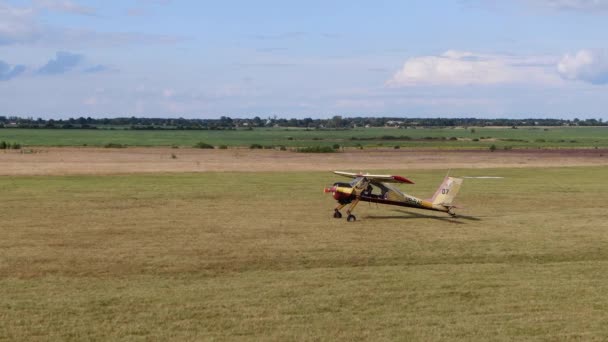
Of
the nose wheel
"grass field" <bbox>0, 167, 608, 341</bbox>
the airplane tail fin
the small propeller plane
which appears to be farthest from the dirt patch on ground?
the airplane tail fin

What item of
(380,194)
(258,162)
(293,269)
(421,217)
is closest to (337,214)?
(380,194)

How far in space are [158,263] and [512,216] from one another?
14.9 metres

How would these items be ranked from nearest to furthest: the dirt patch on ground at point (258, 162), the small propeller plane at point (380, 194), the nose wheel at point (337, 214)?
the small propeller plane at point (380, 194)
the nose wheel at point (337, 214)
the dirt patch on ground at point (258, 162)

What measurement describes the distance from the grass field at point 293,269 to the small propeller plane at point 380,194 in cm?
58

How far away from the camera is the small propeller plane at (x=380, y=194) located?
Answer: 89.8ft

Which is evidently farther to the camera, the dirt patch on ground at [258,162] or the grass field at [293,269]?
the dirt patch on ground at [258,162]

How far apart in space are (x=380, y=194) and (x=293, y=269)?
33.2 ft

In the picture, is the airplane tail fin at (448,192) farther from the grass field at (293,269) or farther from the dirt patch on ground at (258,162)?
the dirt patch on ground at (258,162)

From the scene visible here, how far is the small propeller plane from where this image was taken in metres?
27.4

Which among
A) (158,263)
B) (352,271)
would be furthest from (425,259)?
(158,263)

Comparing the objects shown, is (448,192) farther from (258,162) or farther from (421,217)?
(258,162)

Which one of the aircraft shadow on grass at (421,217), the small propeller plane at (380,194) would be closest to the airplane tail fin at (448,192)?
the small propeller plane at (380,194)

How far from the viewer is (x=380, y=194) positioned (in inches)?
1103

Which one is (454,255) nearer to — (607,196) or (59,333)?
(59,333)
